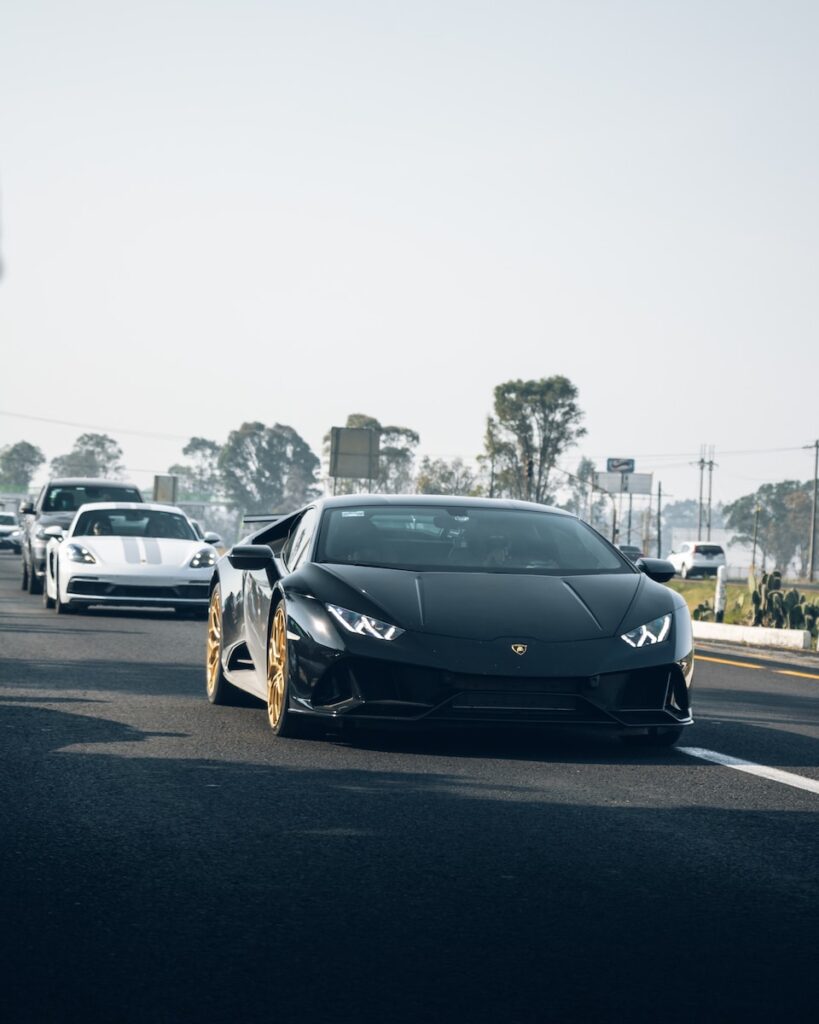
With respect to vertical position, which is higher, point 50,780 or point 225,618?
point 225,618

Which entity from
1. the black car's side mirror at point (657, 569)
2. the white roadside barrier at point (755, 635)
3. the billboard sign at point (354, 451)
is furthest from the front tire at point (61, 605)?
the billboard sign at point (354, 451)

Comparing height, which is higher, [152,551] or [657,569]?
[152,551]

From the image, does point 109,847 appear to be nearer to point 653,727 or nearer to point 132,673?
point 653,727

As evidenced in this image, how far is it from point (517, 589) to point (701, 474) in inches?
5287

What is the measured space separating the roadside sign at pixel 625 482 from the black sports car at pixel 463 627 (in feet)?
383

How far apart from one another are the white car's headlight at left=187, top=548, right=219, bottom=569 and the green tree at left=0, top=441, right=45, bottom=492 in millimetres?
171686

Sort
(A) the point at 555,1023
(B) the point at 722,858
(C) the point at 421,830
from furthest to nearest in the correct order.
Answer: (C) the point at 421,830 → (B) the point at 722,858 → (A) the point at 555,1023

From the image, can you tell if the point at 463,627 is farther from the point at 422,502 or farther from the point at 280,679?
the point at 422,502

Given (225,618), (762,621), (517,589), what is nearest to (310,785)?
(517,589)

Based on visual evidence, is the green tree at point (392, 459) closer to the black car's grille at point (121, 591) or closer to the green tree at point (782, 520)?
the green tree at point (782, 520)

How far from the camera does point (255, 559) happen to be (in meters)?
8.88

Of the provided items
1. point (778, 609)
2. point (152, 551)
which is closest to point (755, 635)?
point (778, 609)

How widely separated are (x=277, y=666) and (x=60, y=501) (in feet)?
61.9

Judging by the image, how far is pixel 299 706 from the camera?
8008 mm
